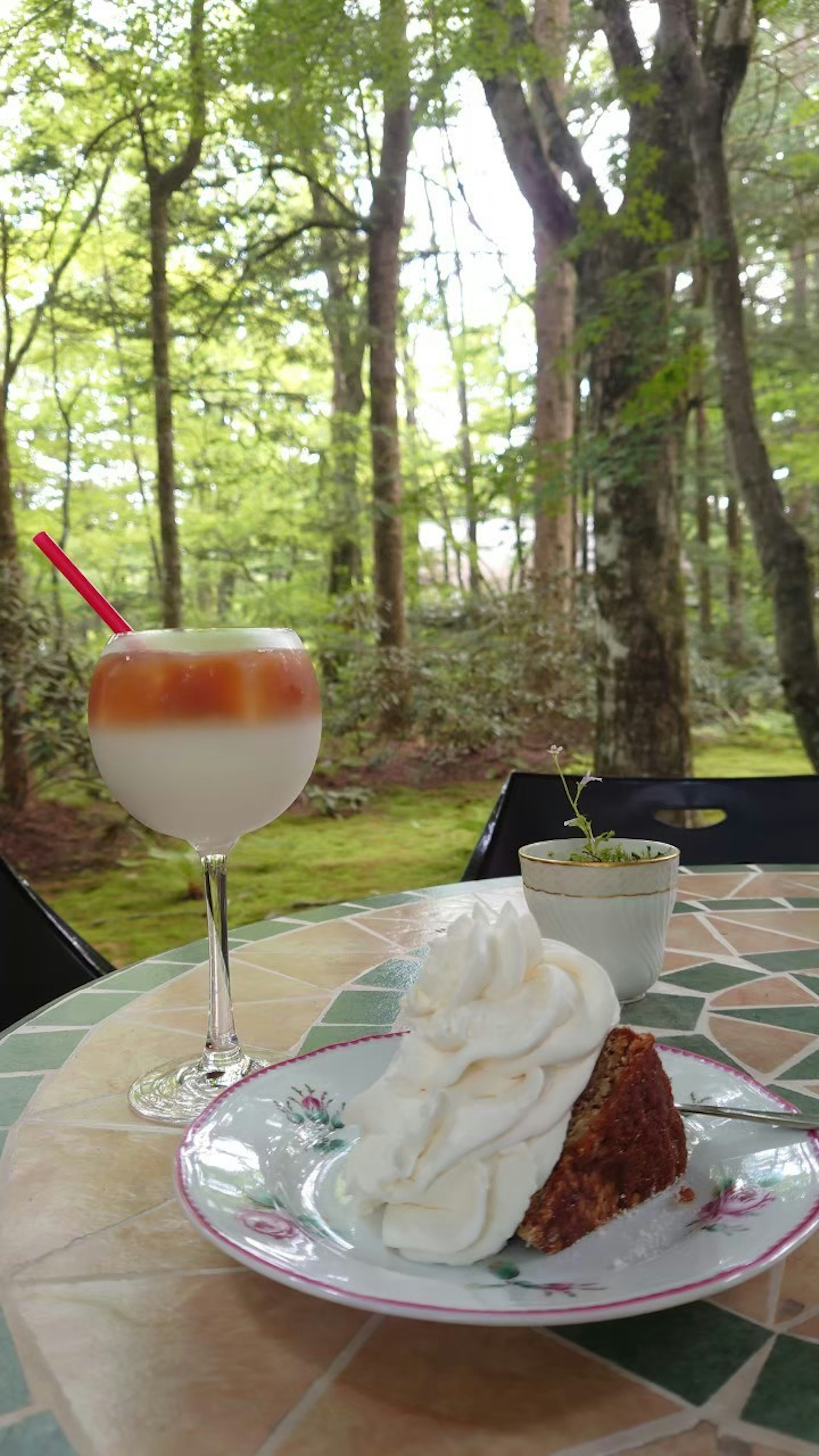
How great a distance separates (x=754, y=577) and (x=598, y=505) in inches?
245

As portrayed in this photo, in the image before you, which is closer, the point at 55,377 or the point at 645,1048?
the point at 645,1048

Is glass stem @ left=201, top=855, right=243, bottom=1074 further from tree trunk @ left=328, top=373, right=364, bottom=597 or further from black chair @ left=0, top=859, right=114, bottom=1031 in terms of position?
tree trunk @ left=328, top=373, right=364, bottom=597

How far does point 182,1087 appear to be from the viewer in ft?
2.46

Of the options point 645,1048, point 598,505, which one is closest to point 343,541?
point 598,505

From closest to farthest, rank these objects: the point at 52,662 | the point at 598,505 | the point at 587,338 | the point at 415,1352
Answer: the point at 415,1352 → the point at 587,338 → the point at 598,505 → the point at 52,662

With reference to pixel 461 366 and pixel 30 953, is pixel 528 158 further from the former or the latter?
pixel 461 366

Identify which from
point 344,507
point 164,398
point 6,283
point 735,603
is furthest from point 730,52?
point 6,283

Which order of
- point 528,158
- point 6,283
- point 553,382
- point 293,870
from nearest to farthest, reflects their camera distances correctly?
1. point 528,158
2. point 293,870
3. point 553,382
4. point 6,283

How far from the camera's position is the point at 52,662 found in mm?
5637

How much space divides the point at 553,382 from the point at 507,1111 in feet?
25.9

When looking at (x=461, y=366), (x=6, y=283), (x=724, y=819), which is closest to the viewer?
(x=724, y=819)

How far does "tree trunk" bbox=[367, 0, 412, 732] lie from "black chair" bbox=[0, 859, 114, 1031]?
6.18 metres

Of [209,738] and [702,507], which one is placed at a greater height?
[702,507]

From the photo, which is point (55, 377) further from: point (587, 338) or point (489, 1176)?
point (489, 1176)
